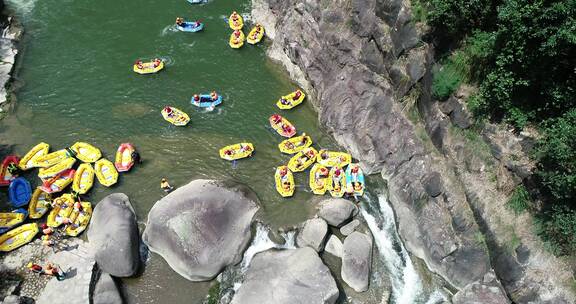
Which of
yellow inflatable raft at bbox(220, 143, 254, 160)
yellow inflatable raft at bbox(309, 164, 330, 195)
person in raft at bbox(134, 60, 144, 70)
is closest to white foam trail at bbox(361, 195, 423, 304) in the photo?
yellow inflatable raft at bbox(309, 164, 330, 195)

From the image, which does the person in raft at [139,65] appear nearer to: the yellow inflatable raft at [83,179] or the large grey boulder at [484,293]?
the yellow inflatable raft at [83,179]

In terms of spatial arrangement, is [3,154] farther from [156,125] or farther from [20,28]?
[20,28]

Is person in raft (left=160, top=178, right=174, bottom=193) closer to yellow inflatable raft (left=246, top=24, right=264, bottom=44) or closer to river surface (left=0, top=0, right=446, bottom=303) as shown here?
river surface (left=0, top=0, right=446, bottom=303)

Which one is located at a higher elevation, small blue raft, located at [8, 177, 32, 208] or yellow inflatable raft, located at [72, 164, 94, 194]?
yellow inflatable raft, located at [72, 164, 94, 194]

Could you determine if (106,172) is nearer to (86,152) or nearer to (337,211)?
(86,152)

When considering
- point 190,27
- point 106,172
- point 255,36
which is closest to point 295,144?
point 255,36

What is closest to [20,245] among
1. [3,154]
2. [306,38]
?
[3,154]

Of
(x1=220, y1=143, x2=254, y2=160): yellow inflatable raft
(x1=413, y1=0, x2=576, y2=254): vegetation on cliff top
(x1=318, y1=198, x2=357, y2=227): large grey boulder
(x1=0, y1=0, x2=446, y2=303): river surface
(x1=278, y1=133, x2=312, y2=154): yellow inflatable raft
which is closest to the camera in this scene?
(x1=413, y1=0, x2=576, y2=254): vegetation on cliff top

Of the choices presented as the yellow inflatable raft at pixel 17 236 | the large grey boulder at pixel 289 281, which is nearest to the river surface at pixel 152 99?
the large grey boulder at pixel 289 281
